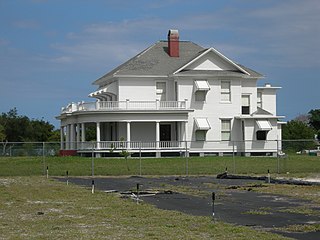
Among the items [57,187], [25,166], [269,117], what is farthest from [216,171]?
[269,117]

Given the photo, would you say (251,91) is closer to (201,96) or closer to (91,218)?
(201,96)

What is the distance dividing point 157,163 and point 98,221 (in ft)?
107

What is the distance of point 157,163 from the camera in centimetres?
4978

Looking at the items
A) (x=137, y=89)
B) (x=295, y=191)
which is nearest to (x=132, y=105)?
(x=137, y=89)

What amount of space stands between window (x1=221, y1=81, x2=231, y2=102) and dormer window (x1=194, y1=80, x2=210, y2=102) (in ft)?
6.10

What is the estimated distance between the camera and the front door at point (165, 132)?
6275 centimetres

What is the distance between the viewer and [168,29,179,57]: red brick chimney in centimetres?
6588

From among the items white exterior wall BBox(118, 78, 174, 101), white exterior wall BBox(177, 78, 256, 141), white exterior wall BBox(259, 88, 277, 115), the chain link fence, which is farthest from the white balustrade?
white exterior wall BBox(259, 88, 277, 115)

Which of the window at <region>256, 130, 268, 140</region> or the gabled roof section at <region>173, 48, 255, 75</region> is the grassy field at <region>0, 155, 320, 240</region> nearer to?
the gabled roof section at <region>173, 48, 255, 75</region>

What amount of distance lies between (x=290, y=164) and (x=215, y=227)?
3348 cm

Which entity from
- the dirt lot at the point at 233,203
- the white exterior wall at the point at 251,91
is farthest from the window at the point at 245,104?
the dirt lot at the point at 233,203

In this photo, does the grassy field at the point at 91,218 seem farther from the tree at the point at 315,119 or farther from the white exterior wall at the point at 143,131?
the tree at the point at 315,119

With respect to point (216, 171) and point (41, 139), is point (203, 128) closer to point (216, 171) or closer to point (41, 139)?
point (216, 171)

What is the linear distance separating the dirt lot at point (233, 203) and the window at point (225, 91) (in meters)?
30.3
